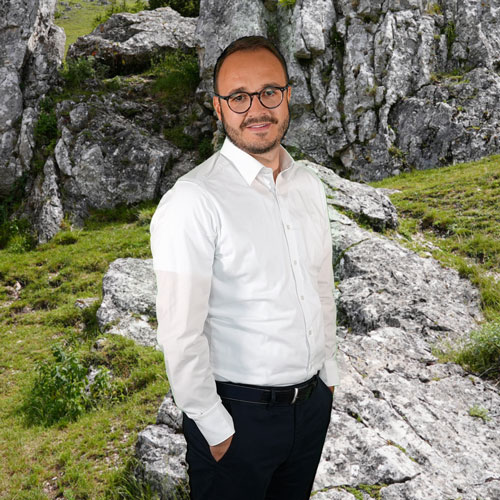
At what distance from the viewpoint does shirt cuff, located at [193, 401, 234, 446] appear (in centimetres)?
196

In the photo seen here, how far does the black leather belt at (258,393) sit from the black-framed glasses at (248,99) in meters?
1.33

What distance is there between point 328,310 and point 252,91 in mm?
1332

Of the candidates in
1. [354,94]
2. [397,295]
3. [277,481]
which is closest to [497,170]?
[354,94]

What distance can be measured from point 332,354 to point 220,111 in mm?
1525

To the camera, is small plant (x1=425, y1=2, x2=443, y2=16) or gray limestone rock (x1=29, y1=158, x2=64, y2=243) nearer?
gray limestone rock (x1=29, y1=158, x2=64, y2=243)

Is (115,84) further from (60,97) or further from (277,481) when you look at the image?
(277,481)

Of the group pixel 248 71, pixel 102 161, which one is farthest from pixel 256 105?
pixel 102 161

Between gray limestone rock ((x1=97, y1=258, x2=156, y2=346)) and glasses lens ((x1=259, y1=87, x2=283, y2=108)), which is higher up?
glasses lens ((x1=259, y1=87, x2=283, y2=108))

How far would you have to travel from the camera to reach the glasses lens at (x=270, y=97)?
2246mm

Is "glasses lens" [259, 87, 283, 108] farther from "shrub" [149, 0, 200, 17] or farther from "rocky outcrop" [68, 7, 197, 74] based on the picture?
"shrub" [149, 0, 200, 17]

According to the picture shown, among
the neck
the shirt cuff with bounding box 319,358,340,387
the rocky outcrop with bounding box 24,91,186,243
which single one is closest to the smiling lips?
the neck

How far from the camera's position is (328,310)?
273 cm

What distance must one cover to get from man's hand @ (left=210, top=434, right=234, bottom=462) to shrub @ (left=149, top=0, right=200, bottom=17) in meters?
29.0

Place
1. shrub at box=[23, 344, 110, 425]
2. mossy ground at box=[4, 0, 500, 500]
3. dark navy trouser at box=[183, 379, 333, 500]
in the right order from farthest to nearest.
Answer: shrub at box=[23, 344, 110, 425] < mossy ground at box=[4, 0, 500, 500] < dark navy trouser at box=[183, 379, 333, 500]
